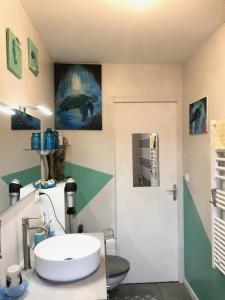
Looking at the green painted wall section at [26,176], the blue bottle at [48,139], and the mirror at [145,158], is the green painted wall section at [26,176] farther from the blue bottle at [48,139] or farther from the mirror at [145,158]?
the mirror at [145,158]

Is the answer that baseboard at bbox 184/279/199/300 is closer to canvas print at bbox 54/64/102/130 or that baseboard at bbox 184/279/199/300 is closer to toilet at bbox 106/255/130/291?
toilet at bbox 106/255/130/291

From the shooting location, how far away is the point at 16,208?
1.61 metres

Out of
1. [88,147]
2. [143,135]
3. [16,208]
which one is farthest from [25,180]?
[143,135]

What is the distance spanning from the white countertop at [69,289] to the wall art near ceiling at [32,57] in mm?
1394

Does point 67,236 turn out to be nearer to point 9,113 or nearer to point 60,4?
point 9,113

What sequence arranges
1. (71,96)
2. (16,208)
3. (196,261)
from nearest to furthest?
(16,208) → (196,261) → (71,96)

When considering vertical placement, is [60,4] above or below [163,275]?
above

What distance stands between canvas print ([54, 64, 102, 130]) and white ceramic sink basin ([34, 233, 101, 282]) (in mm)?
1521

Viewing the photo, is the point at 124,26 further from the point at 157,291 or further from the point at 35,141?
the point at 157,291

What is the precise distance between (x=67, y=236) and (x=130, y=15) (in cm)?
161

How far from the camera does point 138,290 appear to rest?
115 inches

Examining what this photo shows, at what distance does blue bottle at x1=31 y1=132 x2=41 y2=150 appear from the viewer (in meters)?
1.92

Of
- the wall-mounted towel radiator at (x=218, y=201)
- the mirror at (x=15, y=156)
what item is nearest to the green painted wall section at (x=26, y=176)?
the mirror at (x=15, y=156)

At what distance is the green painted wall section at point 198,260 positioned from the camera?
2251mm
